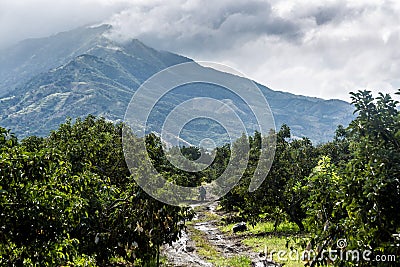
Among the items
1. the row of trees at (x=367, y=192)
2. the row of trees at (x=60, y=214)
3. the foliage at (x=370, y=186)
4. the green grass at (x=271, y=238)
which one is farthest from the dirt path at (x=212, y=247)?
the foliage at (x=370, y=186)

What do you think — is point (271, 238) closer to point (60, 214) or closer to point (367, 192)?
point (367, 192)

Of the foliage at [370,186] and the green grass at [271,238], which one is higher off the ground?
the foliage at [370,186]

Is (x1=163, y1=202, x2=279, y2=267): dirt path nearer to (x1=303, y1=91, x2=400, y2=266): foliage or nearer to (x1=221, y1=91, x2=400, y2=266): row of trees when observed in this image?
(x1=221, y1=91, x2=400, y2=266): row of trees

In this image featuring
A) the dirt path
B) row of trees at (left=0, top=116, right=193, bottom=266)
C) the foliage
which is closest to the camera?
row of trees at (left=0, top=116, right=193, bottom=266)

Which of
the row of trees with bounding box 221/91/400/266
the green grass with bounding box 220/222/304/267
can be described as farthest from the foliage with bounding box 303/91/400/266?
the green grass with bounding box 220/222/304/267

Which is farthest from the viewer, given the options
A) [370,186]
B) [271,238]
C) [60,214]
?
[271,238]

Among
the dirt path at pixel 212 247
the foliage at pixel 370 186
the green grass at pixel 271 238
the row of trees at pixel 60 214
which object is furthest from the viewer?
the dirt path at pixel 212 247

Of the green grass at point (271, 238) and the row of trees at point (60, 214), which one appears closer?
the row of trees at point (60, 214)

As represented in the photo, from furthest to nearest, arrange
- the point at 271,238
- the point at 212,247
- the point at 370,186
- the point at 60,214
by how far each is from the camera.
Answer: the point at 212,247 → the point at 271,238 → the point at 60,214 → the point at 370,186

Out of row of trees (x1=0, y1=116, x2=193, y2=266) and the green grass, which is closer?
row of trees (x1=0, y1=116, x2=193, y2=266)

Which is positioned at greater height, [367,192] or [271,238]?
[367,192]

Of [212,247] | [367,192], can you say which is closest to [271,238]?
[212,247]

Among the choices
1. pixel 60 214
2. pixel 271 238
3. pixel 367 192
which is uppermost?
pixel 367 192

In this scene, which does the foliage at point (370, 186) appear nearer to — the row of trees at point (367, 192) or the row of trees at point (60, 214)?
the row of trees at point (367, 192)
